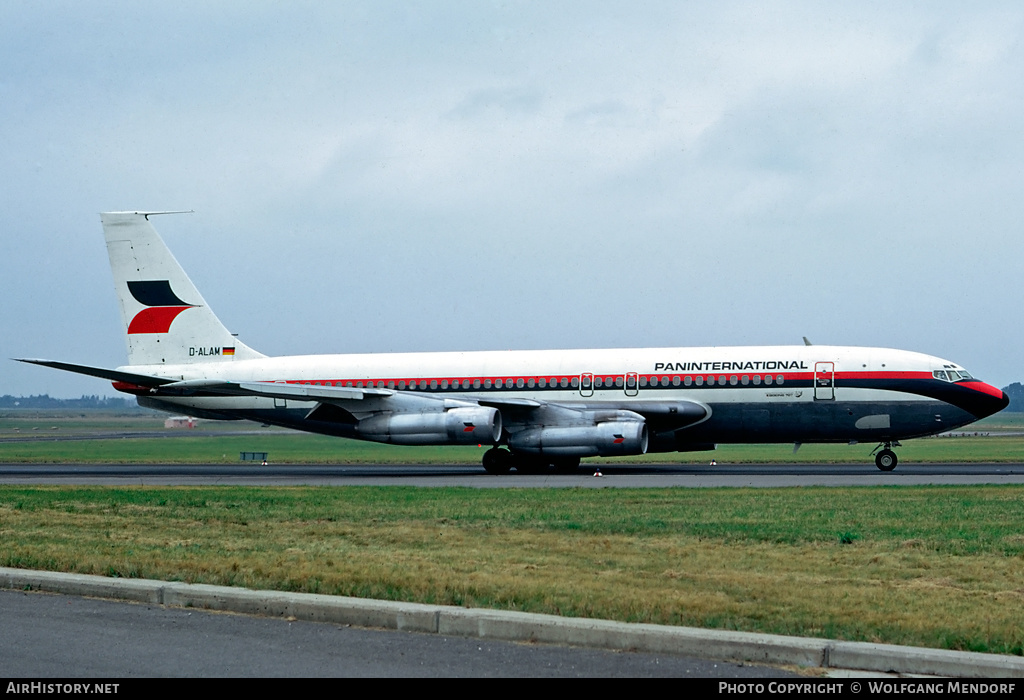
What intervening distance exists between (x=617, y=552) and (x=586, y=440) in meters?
18.1

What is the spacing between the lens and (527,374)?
33.7 m

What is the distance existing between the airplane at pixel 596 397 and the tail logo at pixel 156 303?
1.67 m

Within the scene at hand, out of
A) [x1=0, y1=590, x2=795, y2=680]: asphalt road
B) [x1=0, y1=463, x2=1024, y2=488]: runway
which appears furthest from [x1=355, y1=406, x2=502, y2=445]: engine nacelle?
[x1=0, y1=590, x2=795, y2=680]: asphalt road

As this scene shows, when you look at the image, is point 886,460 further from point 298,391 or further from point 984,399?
point 298,391

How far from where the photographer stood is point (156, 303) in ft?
122

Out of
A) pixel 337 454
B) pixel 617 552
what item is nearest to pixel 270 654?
pixel 617 552

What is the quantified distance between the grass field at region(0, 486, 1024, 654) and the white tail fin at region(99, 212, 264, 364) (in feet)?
55.3

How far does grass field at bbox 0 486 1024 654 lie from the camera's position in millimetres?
9055

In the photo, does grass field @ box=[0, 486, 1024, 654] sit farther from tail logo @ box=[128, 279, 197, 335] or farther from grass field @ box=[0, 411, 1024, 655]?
tail logo @ box=[128, 279, 197, 335]

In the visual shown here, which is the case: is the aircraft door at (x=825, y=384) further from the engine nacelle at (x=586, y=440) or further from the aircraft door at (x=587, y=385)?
the aircraft door at (x=587, y=385)

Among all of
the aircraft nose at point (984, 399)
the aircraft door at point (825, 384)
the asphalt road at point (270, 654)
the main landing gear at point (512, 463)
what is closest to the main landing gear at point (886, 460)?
the aircraft door at point (825, 384)

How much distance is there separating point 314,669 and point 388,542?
6.47 m
